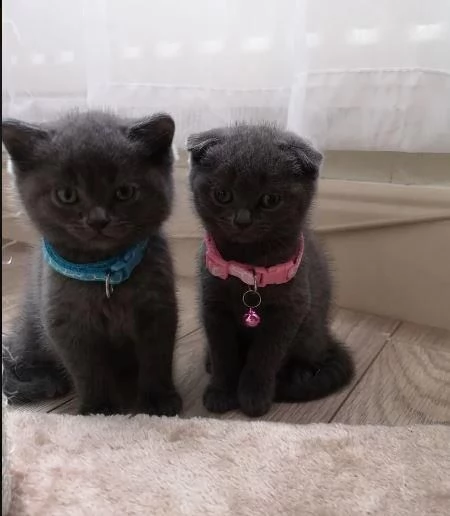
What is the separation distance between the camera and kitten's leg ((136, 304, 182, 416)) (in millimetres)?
961

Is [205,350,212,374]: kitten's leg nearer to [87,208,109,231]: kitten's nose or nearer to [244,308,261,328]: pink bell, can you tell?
[244,308,261,328]: pink bell

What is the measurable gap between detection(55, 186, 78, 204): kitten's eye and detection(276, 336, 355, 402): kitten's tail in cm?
47

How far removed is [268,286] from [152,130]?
0.98 feet

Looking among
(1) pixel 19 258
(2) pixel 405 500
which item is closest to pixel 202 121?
(1) pixel 19 258

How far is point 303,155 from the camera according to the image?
0.92 meters

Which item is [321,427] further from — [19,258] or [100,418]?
[19,258]

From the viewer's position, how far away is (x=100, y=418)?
0.93m

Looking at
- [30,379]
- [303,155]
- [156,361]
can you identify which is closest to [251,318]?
[156,361]

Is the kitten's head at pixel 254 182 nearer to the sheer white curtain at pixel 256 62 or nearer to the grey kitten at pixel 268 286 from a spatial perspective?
the grey kitten at pixel 268 286

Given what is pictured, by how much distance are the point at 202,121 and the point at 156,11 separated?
0.75ft

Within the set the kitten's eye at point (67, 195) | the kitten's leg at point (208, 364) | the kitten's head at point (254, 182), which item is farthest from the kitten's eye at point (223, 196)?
the kitten's leg at point (208, 364)

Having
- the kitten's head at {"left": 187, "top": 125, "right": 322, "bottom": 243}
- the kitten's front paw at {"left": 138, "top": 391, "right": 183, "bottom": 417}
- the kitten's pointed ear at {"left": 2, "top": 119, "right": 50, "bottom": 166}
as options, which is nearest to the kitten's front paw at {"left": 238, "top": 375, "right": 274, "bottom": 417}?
the kitten's front paw at {"left": 138, "top": 391, "right": 183, "bottom": 417}

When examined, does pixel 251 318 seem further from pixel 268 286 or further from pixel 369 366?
pixel 369 366

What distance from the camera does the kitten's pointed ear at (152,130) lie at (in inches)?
34.5
